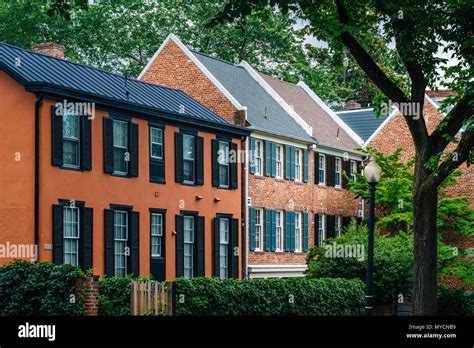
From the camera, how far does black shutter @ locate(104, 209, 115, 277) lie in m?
36.1

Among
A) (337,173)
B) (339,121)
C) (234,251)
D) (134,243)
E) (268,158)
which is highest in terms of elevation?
(339,121)

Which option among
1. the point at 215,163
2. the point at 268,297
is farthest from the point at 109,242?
the point at 215,163

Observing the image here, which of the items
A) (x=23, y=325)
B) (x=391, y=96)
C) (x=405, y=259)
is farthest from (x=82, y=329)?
(x=405, y=259)

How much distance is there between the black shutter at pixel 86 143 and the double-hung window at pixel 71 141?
16cm

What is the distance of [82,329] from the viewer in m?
14.1

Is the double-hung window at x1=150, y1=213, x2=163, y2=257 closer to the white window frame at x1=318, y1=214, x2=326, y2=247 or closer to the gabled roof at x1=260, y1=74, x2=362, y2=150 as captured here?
the white window frame at x1=318, y1=214, x2=326, y2=247

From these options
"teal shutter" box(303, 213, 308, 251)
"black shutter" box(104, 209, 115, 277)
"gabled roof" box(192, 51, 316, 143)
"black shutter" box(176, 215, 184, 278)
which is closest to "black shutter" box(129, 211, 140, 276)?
"black shutter" box(104, 209, 115, 277)

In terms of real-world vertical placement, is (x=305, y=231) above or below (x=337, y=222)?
below

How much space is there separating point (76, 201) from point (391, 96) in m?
11.3

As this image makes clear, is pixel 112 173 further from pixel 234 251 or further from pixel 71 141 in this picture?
pixel 234 251

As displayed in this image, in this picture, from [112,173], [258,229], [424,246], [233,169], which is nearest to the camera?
[424,246]

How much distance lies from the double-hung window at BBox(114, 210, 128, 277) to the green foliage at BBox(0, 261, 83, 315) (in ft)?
33.2

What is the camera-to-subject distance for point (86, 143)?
3603 centimetres

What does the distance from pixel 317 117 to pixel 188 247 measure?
18.1 m
